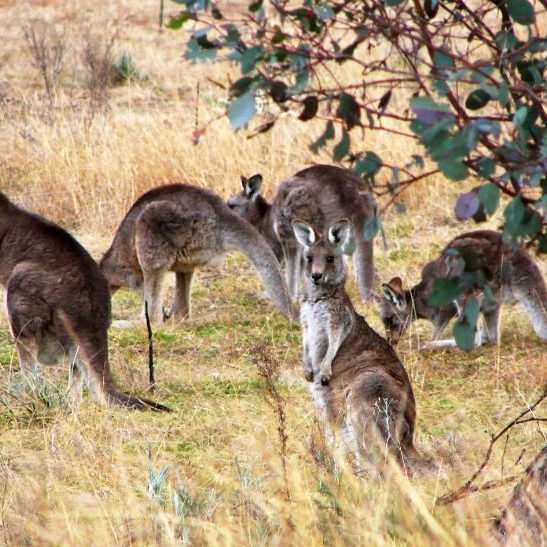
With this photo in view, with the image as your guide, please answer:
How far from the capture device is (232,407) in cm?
612

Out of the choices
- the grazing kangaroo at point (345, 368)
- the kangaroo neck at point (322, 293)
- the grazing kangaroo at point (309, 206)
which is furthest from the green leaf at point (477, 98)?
the grazing kangaroo at point (309, 206)

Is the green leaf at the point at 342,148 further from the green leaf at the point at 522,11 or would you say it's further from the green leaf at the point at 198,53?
the green leaf at the point at 522,11

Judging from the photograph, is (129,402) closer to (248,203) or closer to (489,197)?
(489,197)

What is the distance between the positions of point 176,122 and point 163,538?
9275 mm

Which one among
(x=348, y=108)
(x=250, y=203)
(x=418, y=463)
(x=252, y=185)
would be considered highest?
(x=252, y=185)

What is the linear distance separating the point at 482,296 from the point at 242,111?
16.3ft

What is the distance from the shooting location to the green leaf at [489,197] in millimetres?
2191

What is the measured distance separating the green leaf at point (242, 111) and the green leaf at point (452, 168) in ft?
1.28

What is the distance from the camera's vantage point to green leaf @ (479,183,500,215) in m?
2.19

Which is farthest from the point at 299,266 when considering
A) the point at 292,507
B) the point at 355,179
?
the point at 292,507

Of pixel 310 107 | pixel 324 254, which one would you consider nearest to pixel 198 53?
pixel 310 107

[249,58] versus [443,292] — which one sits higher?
[249,58]

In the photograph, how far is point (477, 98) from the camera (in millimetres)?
2615

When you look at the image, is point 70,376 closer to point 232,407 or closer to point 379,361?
point 232,407
